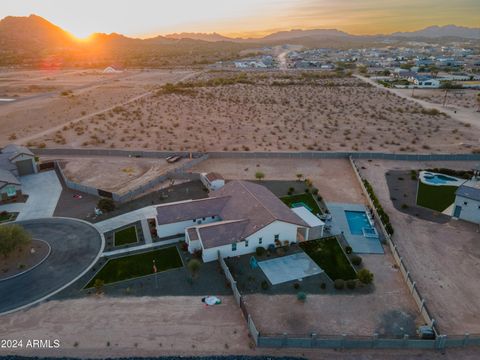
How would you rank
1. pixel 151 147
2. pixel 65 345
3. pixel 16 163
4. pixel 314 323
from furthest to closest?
pixel 151 147
pixel 16 163
pixel 314 323
pixel 65 345

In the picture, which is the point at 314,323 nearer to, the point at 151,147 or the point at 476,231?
the point at 476,231

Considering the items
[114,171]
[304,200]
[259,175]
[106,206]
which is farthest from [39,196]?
[304,200]

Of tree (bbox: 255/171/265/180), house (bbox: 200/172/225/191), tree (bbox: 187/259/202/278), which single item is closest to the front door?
tree (bbox: 255/171/265/180)

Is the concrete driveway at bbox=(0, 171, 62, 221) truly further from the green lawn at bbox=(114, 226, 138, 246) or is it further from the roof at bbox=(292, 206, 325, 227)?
the roof at bbox=(292, 206, 325, 227)

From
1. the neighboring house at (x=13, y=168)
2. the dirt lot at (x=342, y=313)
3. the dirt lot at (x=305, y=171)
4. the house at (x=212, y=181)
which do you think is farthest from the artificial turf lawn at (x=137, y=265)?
the neighboring house at (x=13, y=168)

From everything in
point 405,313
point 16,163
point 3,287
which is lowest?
point 405,313

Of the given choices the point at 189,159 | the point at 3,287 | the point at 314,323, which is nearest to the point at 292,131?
Answer: the point at 189,159

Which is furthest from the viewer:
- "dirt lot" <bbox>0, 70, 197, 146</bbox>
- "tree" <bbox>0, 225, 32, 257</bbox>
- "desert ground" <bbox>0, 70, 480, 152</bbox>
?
"dirt lot" <bbox>0, 70, 197, 146</bbox>
